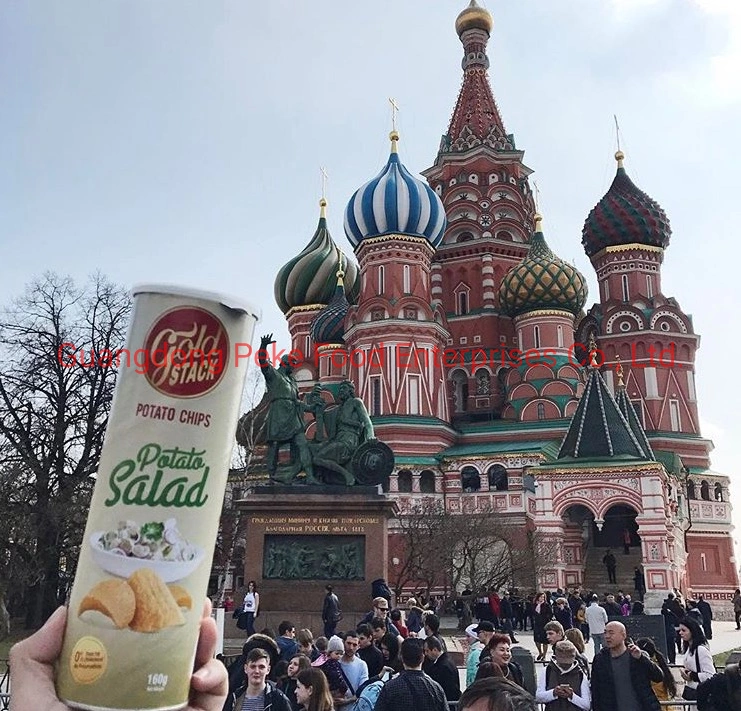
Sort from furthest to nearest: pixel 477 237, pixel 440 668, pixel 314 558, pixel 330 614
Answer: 1. pixel 477 237
2. pixel 314 558
3. pixel 330 614
4. pixel 440 668

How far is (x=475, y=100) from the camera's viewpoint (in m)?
54.2

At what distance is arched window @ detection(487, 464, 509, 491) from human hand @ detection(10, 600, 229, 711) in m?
35.9

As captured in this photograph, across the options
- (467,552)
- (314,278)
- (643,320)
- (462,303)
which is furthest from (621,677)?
(314,278)

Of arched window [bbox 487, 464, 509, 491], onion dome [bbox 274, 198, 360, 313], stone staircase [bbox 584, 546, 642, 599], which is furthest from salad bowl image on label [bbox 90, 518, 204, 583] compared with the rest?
onion dome [bbox 274, 198, 360, 313]

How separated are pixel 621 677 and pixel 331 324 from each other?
4210cm

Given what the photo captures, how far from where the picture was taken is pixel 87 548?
2.43 metres

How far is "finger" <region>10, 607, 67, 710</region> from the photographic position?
234cm

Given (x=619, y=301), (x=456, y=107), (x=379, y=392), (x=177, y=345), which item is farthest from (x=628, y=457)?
(x=177, y=345)

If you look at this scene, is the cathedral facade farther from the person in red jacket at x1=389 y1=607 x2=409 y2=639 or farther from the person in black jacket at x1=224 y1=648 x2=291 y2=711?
the person in black jacket at x1=224 y1=648 x2=291 y2=711

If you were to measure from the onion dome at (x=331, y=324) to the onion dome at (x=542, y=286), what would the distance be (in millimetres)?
9085

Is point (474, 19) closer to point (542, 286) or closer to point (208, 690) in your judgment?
point (542, 286)

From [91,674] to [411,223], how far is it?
137 ft

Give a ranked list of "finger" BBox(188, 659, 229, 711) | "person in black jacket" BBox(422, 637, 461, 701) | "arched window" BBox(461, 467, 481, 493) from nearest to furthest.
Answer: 1. "finger" BBox(188, 659, 229, 711)
2. "person in black jacket" BBox(422, 637, 461, 701)
3. "arched window" BBox(461, 467, 481, 493)

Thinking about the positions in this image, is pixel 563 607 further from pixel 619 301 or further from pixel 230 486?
pixel 619 301
